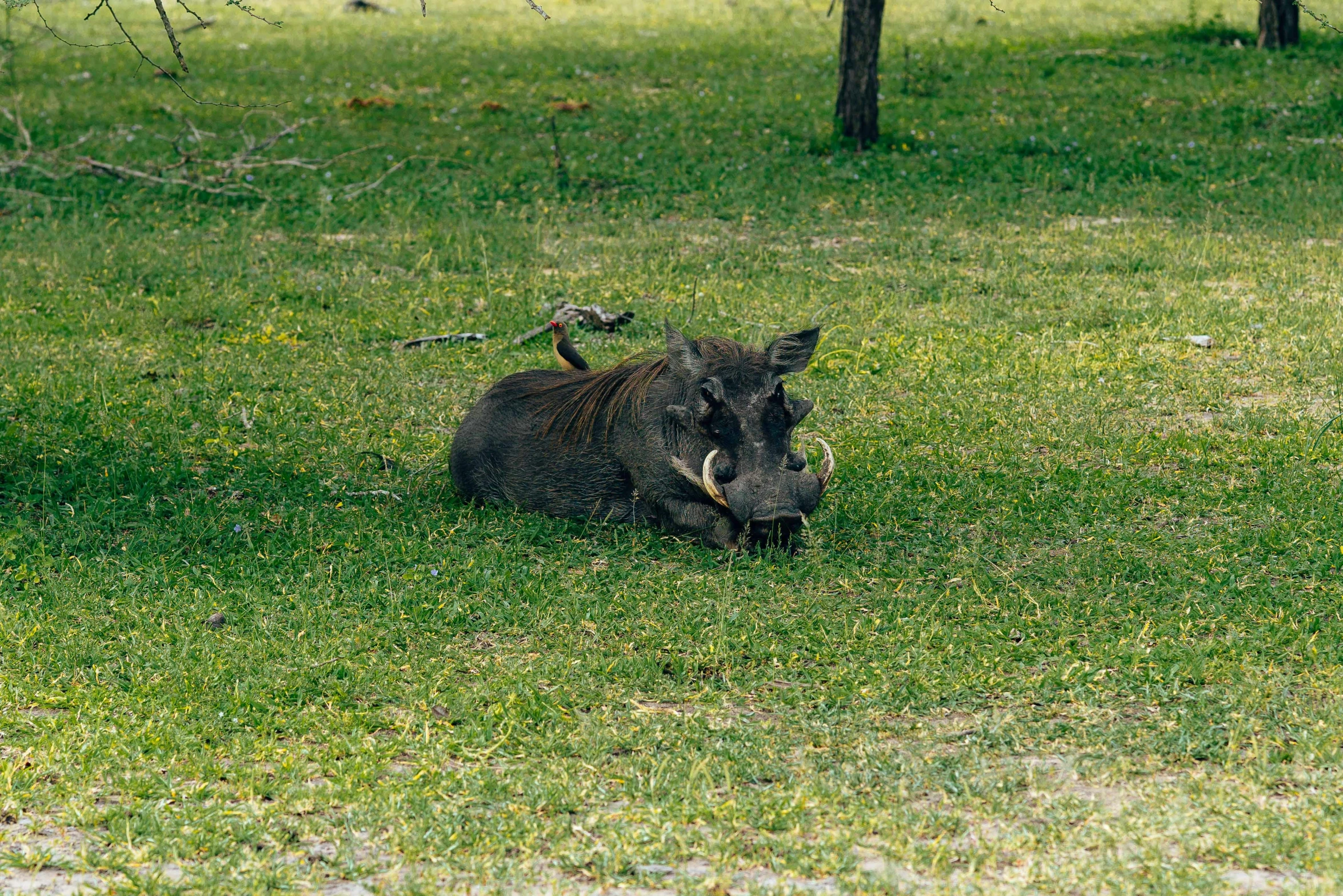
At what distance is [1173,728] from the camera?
420cm

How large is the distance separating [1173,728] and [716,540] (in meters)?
2.00

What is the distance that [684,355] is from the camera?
588cm

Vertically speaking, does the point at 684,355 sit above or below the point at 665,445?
above

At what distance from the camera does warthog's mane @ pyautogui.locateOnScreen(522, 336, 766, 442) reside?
597 centimetres

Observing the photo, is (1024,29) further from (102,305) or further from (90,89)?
(102,305)

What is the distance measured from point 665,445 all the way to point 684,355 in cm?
36

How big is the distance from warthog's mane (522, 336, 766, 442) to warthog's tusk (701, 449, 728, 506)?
1.58 feet

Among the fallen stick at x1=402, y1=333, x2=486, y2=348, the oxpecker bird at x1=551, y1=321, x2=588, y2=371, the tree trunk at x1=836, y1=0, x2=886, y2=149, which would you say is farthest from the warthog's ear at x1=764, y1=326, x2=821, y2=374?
the tree trunk at x1=836, y1=0, x2=886, y2=149

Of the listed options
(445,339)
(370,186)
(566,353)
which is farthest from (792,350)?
(370,186)

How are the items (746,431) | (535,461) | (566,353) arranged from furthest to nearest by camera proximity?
(566,353)
(535,461)
(746,431)

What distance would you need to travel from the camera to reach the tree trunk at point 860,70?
13047mm

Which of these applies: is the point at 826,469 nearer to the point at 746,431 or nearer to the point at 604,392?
the point at 746,431

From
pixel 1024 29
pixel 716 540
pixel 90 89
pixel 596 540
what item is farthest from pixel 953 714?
pixel 1024 29

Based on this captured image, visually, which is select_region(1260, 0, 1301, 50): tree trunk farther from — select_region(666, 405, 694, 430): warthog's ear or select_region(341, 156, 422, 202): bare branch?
select_region(666, 405, 694, 430): warthog's ear
